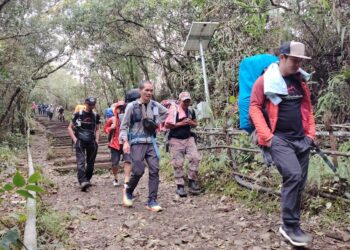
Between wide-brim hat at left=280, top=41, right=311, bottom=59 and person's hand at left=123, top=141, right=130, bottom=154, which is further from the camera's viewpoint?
person's hand at left=123, top=141, right=130, bottom=154

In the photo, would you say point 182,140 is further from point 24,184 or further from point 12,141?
point 12,141

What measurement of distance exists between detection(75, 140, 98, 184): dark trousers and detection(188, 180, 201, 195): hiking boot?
7.66ft

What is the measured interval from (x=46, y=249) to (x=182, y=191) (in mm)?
2889

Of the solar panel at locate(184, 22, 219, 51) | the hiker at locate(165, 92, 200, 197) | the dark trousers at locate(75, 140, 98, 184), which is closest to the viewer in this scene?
the hiker at locate(165, 92, 200, 197)

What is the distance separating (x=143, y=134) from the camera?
18.6 feet

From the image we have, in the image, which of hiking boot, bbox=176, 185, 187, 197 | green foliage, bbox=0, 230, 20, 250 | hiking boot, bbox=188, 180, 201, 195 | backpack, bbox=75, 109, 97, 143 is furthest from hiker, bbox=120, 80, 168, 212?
green foliage, bbox=0, 230, 20, 250

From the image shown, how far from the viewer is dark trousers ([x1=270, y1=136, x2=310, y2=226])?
141 inches

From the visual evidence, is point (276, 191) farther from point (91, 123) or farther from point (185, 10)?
point (185, 10)

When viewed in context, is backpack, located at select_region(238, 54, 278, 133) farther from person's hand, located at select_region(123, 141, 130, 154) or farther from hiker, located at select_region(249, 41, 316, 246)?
person's hand, located at select_region(123, 141, 130, 154)

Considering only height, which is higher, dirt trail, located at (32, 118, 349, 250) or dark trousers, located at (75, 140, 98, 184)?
dark trousers, located at (75, 140, 98, 184)

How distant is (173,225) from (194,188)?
67.7 inches

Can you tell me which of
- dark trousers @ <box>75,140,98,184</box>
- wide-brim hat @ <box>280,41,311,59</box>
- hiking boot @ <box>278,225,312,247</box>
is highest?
wide-brim hat @ <box>280,41,311,59</box>

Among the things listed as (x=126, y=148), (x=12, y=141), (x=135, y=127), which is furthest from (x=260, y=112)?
(x=12, y=141)

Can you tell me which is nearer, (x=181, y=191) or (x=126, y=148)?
(x=126, y=148)
